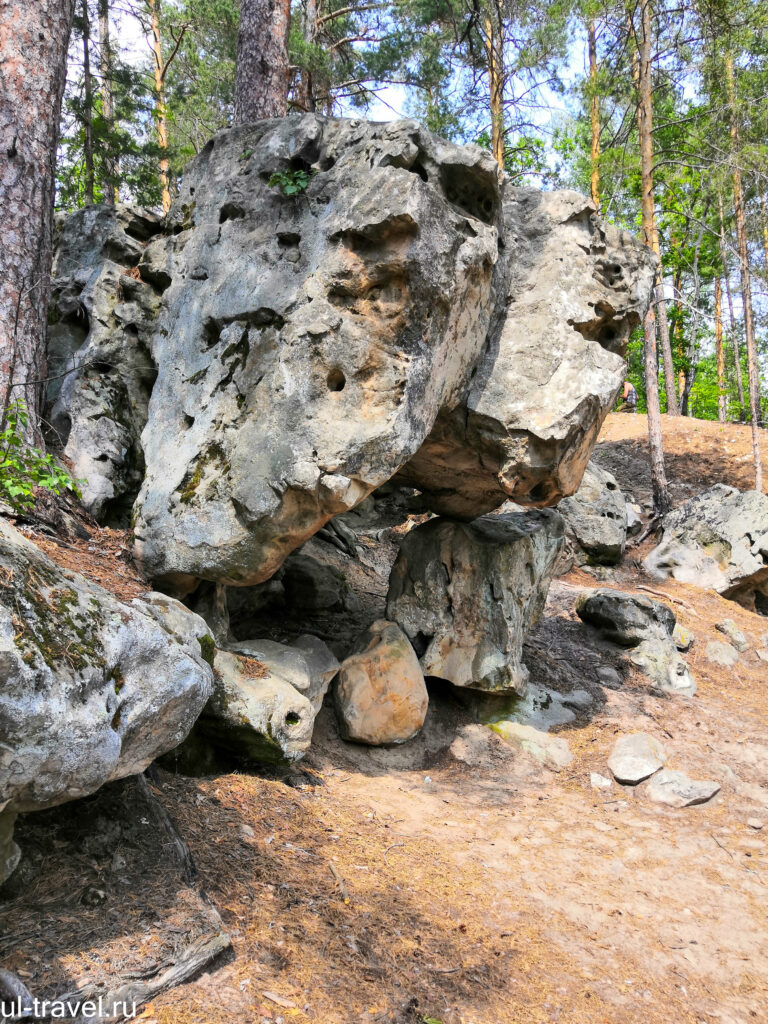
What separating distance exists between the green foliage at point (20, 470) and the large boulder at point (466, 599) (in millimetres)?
3775

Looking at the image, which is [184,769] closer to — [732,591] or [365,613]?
[365,613]

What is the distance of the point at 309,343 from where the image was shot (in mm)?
5324

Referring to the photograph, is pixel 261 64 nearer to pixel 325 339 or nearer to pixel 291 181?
pixel 291 181

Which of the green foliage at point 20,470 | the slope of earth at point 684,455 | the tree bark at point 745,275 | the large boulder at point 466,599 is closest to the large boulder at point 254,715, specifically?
the green foliage at point 20,470

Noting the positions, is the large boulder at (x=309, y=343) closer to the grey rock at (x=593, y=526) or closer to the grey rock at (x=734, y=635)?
the grey rock at (x=734, y=635)

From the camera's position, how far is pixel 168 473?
568 centimetres

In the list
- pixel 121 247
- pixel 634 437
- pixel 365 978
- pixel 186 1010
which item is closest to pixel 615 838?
pixel 365 978

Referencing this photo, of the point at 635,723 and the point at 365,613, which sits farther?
the point at 365,613

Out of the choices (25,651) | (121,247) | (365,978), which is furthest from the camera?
(121,247)

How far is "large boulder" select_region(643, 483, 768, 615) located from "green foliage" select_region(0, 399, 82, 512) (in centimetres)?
1085

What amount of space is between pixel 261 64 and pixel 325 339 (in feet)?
18.1

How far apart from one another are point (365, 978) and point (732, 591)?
426 inches

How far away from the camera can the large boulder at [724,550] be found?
40.5ft

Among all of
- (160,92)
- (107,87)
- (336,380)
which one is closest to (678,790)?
(336,380)
